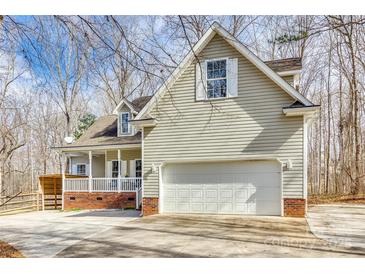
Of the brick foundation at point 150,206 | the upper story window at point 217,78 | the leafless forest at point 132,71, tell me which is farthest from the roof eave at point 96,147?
the upper story window at point 217,78

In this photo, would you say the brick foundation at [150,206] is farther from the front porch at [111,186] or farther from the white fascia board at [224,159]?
the front porch at [111,186]

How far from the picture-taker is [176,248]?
543 centimetres

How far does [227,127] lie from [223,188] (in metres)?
1.78

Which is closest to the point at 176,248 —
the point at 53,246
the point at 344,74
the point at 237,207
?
the point at 53,246

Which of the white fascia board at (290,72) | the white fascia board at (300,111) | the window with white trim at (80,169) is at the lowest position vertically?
the window with white trim at (80,169)

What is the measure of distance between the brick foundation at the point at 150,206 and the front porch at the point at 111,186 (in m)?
2.06

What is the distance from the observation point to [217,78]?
357 inches

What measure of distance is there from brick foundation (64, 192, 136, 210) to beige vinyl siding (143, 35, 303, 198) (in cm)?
265

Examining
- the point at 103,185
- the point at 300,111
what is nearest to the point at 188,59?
the point at 300,111

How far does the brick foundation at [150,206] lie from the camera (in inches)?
371

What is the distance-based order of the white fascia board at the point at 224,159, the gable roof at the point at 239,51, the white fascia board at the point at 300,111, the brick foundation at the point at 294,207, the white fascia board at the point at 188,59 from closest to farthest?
the white fascia board at the point at 300,111, the brick foundation at the point at 294,207, the gable roof at the point at 239,51, the white fascia board at the point at 224,159, the white fascia board at the point at 188,59

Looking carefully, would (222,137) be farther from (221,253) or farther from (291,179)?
(221,253)

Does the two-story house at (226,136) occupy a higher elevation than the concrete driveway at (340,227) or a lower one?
higher
